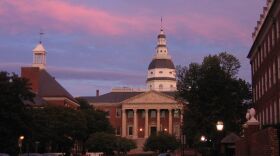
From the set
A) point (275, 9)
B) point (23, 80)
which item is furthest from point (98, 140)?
point (275, 9)

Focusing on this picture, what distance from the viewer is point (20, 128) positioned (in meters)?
63.4

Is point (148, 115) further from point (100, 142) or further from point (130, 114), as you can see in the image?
point (100, 142)

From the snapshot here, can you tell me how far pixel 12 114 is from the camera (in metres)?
62.1

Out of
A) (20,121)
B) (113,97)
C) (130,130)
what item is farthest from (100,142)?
(113,97)

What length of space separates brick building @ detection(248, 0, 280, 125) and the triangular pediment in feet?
341

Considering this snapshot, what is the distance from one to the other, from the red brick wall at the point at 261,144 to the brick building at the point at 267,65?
19362mm

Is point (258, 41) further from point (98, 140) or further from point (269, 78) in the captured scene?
point (98, 140)

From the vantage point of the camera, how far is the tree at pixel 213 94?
68188mm

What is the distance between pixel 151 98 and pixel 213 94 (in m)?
105

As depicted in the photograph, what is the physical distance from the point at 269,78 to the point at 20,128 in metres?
28.5

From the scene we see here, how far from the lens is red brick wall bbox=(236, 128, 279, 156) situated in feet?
68.3

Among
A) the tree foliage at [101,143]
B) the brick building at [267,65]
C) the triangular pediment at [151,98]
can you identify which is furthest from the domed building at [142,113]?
the brick building at [267,65]

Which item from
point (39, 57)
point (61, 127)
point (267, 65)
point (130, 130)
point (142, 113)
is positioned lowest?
point (61, 127)

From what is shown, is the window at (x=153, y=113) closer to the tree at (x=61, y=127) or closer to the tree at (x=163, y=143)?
the tree at (x=163, y=143)
